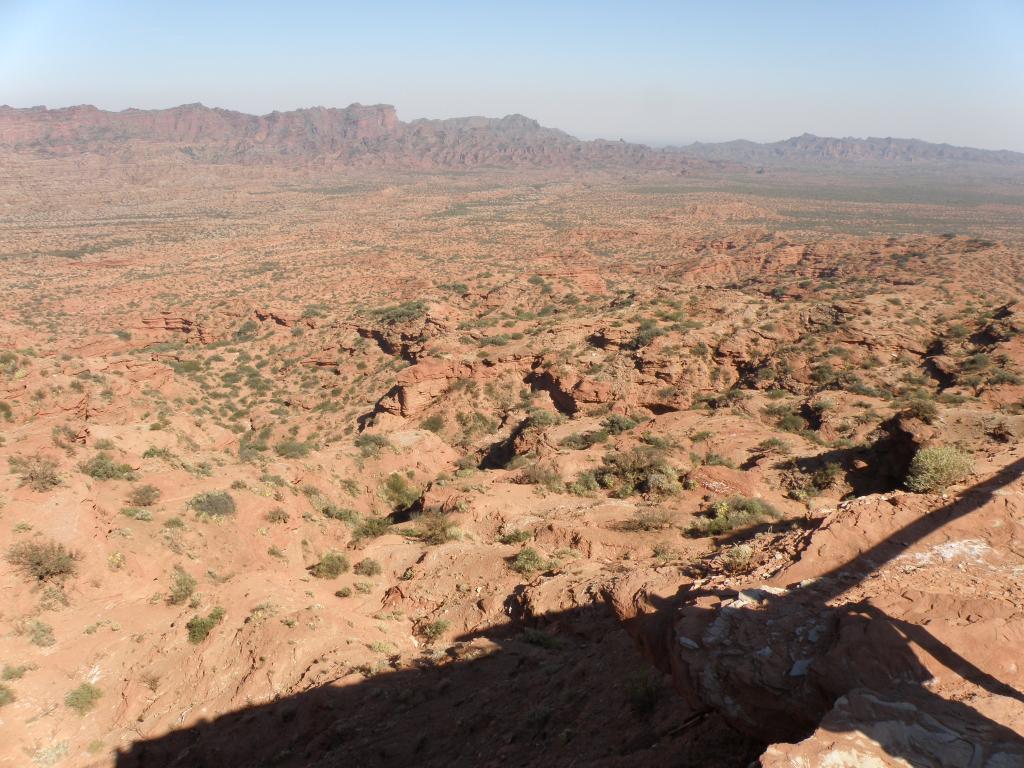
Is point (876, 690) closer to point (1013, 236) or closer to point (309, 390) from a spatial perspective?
point (309, 390)

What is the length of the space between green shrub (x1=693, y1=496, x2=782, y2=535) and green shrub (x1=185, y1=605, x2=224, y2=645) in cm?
983

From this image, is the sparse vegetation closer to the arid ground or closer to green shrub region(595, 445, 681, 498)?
the arid ground

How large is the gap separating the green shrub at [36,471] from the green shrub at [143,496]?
1.49 meters

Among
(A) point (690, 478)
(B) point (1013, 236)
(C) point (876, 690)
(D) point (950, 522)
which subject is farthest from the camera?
(B) point (1013, 236)

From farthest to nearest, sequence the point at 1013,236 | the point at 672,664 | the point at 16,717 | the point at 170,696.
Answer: the point at 1013,236 < the point at 170,696 < the point at 16,717 < the point at 672,664

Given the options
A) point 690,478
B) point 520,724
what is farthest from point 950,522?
point 690,478

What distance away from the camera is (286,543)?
14.1m

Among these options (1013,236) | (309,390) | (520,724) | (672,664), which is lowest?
(309,390)

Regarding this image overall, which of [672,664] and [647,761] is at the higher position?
[672,664]

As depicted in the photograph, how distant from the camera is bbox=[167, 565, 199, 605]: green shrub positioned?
11.4 meters

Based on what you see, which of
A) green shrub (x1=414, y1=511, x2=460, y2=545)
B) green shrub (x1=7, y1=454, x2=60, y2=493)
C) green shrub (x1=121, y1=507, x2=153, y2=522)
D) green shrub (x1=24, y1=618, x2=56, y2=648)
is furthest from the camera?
green shrub (x1=414, y1=511, x2=460, y2=545)

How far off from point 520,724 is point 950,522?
6.12 metres

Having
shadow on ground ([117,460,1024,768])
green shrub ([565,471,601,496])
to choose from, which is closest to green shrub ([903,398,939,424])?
shadow on ground ([117,460,1024,768])

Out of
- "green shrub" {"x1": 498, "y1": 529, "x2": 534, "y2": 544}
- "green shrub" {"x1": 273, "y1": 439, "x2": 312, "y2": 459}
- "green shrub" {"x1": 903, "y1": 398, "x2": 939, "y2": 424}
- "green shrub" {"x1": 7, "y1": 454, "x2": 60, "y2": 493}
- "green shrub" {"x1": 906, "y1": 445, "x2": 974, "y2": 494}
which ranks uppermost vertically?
"green shrub" {"x1": 906, "y1": 445, "x2": 974, "y2": 494}
